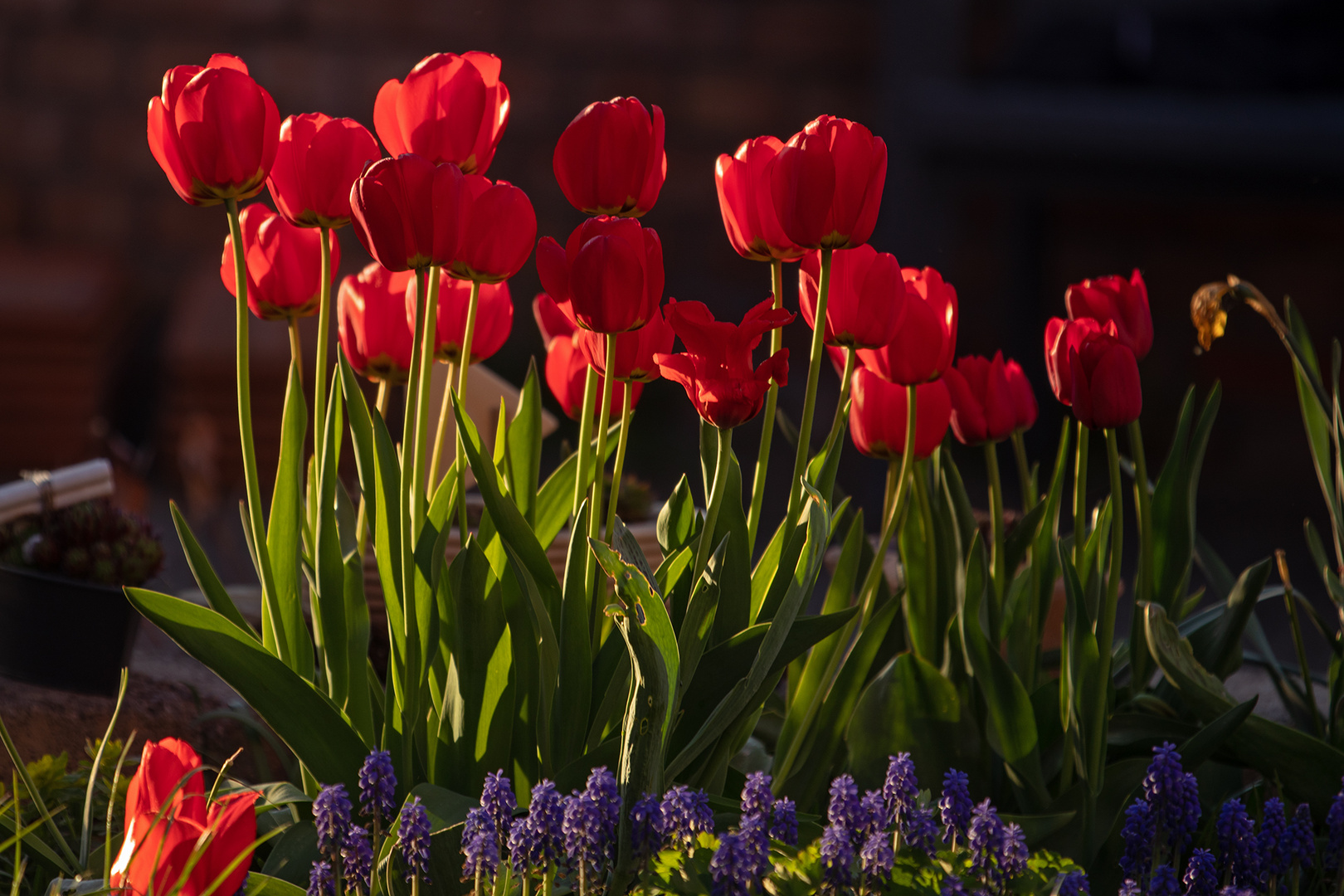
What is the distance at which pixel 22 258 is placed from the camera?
4.72m

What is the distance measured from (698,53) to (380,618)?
3.78 metres

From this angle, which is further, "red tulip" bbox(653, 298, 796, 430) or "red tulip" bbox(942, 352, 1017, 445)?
"red tulip" bbox(942, 352, 1017, 445)

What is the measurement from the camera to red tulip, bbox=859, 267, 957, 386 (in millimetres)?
934

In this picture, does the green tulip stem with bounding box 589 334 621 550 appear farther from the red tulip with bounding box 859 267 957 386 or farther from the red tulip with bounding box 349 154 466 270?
the red tulip with bounding box 859 267 957 386

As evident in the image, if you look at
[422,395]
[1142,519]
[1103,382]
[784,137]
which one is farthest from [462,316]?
[784,137]

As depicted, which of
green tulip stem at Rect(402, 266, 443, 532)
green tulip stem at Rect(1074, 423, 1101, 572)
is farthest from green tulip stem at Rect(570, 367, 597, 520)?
green tulip stem at Rect(1074, 423, 1101, 572)

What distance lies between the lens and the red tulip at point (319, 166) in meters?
0.85

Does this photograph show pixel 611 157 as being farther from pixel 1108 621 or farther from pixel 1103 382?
pixel 1108 621

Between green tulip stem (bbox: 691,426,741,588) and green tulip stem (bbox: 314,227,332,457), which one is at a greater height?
green tulip stem (bbox: 314,227,332,457)

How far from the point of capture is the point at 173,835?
0.68 meters

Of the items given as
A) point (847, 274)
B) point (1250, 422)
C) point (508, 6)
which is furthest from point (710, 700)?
point (508, 6)

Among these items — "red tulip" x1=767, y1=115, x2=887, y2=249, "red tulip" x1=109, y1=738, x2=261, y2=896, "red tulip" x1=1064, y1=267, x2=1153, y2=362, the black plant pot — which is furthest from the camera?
the black plant pot

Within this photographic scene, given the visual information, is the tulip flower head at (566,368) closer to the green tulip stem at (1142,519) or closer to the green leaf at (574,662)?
the green leaf at (574,662)

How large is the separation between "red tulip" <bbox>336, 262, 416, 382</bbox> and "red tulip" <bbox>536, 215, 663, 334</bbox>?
273 millimetres
